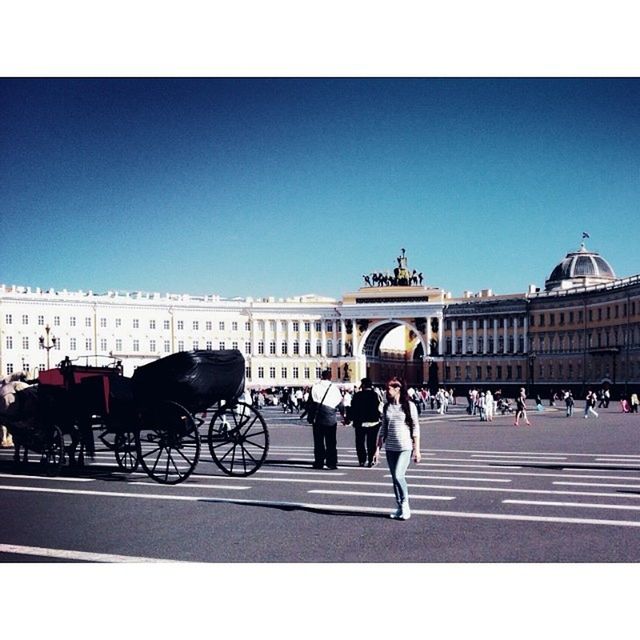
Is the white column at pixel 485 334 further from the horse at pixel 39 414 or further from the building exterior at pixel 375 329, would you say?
the horse at pixel 39 414

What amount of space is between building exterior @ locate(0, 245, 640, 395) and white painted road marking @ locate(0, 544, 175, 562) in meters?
73.4

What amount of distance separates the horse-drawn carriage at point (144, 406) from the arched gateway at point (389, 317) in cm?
8672

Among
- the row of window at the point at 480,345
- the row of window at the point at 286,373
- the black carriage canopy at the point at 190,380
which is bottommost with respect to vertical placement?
the row of window at the point at 286,373

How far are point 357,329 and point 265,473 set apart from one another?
3626 inches

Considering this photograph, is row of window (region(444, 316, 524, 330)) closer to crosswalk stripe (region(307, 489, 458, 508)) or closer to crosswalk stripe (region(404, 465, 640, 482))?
crosswalk stripe (region(404, 465, 640, 482))

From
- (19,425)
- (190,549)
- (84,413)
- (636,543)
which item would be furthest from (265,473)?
(636,543)

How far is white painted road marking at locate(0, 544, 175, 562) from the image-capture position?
26.6ft

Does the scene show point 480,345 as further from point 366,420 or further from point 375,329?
point 366,420

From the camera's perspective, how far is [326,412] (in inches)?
617

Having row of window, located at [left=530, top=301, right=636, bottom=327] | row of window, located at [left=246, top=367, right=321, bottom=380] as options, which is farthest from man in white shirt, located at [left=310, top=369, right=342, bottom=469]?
row of window, located at [left=246, top=367, right=321, bottom=380]

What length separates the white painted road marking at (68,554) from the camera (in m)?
8.10

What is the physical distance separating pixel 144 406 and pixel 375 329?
311 ft

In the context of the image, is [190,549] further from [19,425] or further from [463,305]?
[463,305]

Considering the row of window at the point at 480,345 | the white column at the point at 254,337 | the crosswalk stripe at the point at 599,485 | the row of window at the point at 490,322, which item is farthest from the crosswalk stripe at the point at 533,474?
the white column at the point at 254,337
